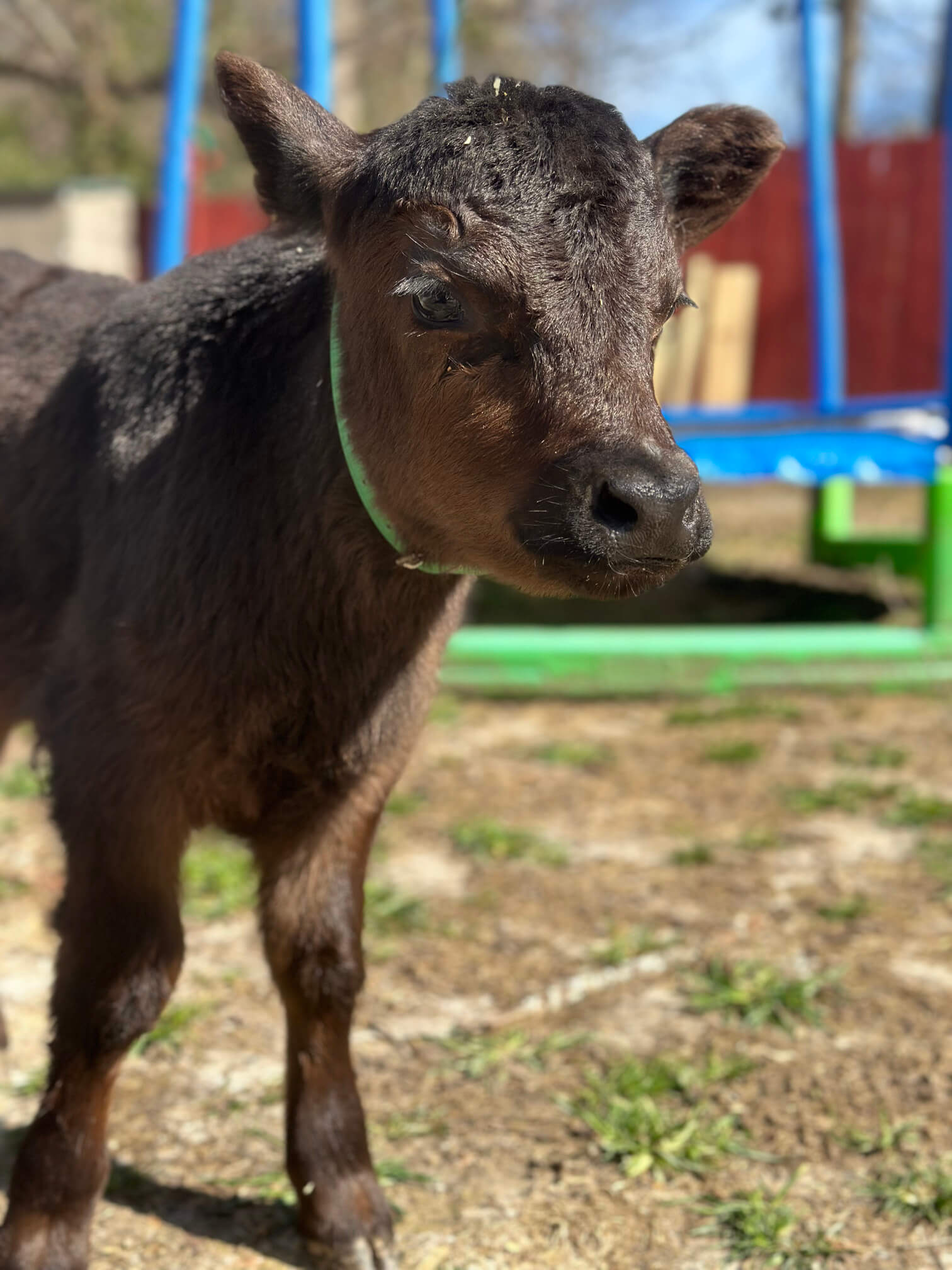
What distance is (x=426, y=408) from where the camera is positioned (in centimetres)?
219

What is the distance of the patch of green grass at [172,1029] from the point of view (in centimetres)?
346

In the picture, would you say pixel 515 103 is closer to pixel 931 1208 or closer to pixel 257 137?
pixel 257 137

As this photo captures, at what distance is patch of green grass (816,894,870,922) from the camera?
14.0ft

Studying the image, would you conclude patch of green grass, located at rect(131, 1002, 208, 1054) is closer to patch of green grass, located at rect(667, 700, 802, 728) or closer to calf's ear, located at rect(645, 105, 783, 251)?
calf's ear, located at rect(645, 105, 783, 251)

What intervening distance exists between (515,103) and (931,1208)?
7.73 ft

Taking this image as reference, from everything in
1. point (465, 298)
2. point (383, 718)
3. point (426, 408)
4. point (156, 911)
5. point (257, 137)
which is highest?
point (257, 137)

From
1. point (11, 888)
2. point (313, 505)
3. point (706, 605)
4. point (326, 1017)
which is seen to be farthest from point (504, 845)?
point (706, 605)

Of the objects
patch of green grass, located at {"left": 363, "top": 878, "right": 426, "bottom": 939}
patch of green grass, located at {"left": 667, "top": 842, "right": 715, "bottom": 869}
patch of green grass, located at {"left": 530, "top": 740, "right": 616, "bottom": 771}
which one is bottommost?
patch of green grass, located at {"left": 363, "top": 878, "right": 426, "bottom": 939}

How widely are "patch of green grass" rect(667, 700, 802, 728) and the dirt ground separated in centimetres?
23

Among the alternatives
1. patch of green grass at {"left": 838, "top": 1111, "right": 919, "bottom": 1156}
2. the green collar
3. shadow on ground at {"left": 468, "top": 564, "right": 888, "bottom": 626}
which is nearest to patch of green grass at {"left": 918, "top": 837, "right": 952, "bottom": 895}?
patch of green grass at {"left": 838, "top": 1111, "right": 919, "bottom": 1156}

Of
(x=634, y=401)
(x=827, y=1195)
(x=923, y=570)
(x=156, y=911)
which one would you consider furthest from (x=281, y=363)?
(x=923, y=570)

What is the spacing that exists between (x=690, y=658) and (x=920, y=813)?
5.35ft

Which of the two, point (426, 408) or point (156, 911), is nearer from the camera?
point (426, 408)

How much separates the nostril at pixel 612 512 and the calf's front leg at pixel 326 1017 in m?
0.99
